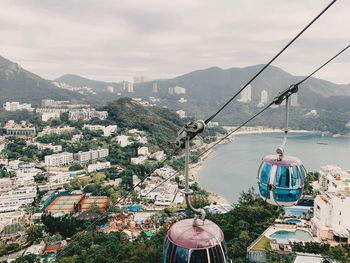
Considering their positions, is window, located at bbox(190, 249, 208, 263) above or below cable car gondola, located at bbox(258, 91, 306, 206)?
below

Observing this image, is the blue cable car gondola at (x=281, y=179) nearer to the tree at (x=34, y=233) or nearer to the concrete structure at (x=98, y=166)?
the tree at (x=34, y=233)

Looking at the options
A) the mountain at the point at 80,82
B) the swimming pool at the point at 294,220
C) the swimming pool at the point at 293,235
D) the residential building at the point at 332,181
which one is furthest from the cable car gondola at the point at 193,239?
the mountain at the point at 80,82

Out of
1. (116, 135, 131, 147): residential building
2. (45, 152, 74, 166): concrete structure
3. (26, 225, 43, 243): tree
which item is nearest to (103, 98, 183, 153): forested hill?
(116, 135, 131, 147): residential building

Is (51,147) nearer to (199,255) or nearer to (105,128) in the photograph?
(105,128)

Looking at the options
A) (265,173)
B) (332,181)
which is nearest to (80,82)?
(332,181)

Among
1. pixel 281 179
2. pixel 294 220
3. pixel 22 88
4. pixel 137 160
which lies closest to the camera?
pixel 281 179

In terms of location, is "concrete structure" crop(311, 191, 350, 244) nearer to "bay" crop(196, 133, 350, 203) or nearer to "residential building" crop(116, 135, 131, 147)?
"bay" crop(196, 133, 350, 203)
